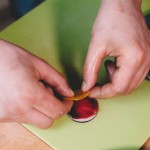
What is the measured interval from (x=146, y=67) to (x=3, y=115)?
12.5 inches

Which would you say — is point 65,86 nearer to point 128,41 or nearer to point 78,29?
point 128,41

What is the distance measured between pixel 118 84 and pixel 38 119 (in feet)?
0.59

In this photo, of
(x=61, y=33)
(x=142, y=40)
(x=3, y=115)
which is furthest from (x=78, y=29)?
(x=3, y=115)

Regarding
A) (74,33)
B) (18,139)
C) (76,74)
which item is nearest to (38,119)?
(18,139)

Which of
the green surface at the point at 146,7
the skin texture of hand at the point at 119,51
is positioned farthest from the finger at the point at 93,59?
the green surface at the point at 146,7

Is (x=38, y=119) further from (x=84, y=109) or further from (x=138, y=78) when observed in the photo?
Answer: (x=138, y=78)

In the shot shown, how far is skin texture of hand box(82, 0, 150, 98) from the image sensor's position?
664 mm

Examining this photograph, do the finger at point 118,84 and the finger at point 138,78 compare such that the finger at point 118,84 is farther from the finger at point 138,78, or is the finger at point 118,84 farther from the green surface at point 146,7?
the green surface at point 146,7

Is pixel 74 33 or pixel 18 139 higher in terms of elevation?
pixel 74 33

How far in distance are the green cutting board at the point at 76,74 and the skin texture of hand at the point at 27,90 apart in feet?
0.18

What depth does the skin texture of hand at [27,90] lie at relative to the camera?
0.61 metres

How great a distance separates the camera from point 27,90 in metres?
0.61

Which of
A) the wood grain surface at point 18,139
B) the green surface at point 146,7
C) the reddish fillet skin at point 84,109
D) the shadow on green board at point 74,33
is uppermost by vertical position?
the green surface at point 146,7

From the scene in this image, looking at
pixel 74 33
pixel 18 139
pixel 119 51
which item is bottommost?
pixel 18 139
